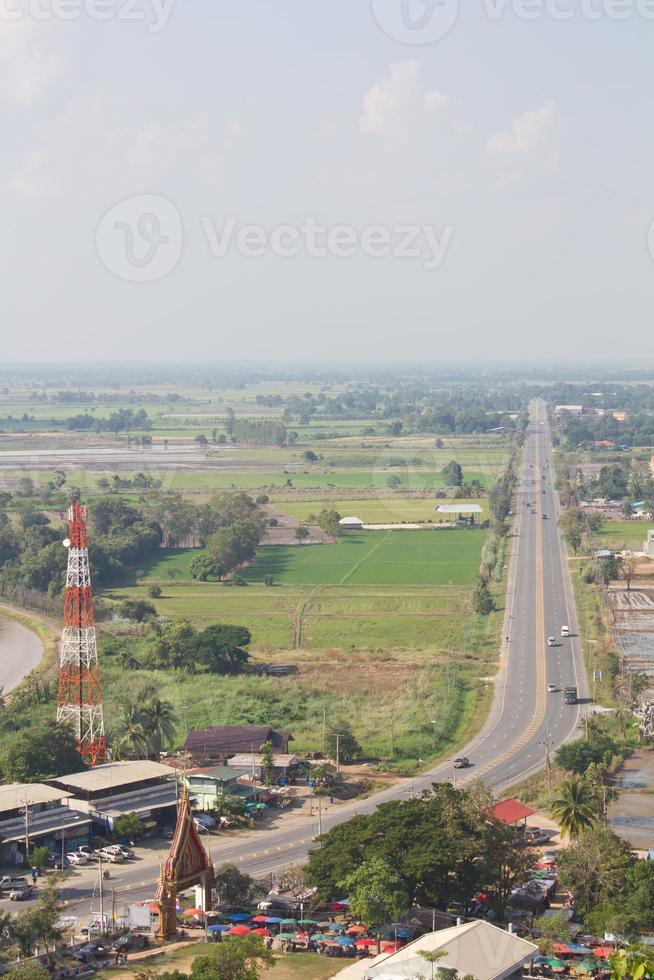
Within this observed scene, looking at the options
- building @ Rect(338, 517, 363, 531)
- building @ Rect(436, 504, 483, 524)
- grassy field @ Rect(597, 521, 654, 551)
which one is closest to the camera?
grassy field @ Rect(597, 521, 654, 551)

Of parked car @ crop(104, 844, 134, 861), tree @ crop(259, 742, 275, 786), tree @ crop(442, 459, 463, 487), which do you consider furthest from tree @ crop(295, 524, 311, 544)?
parked car @ crop(104, 844, 134, 861)

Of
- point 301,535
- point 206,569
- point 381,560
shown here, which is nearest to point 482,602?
point 381,560

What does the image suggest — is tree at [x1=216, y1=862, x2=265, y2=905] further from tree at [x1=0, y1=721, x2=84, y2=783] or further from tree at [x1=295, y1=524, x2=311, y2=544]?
tree at [x1=295, y1=524, x2=311, y2=544]

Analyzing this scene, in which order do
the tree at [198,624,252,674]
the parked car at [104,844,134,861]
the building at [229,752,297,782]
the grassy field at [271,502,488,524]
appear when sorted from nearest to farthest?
the parked car at [104,844,134,861] → the building at [229,752,297,782] → the tree at [198,624,252,674] → the grassy field at [271,502,488,524]

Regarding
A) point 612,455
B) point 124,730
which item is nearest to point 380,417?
point 612,455

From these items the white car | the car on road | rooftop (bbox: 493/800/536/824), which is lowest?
the white car

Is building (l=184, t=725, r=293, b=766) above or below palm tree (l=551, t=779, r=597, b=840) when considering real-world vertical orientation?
below

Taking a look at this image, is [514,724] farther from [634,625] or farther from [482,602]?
[482,602]
